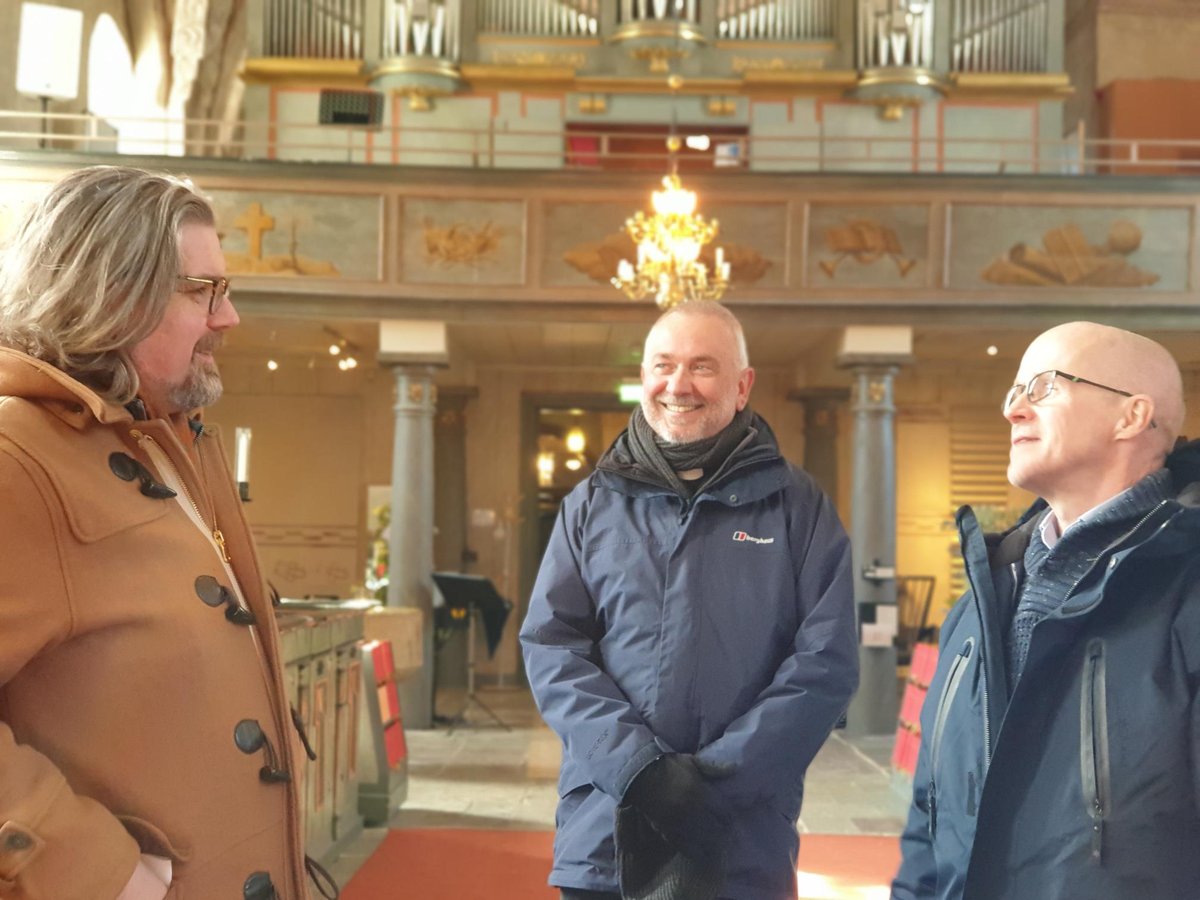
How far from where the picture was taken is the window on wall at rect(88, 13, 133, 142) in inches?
441

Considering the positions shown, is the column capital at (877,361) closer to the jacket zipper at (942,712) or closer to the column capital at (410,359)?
the column capital at (410,359)

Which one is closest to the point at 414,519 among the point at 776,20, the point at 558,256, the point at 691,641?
the point at 558,256

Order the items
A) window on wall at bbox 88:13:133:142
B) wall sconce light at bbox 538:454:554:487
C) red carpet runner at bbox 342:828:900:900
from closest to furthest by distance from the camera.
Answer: red carpet runner at bbox 342:828:900:900, window on wall at bbox 88:13:133:142, wall sconce light at bbox 538:454:554:487

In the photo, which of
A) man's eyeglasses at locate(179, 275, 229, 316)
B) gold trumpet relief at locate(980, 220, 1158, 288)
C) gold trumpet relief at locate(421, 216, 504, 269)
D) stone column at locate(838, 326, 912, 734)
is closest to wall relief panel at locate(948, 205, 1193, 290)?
gold trumpet relief at locate(980, 220, 1158, 288)

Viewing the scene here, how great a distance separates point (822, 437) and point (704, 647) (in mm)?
10698

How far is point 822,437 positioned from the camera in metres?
12.8

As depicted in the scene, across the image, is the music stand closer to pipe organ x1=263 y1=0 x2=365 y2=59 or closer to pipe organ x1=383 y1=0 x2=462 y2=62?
pipe organ x1=383 y1=0 x2=462 y2=62

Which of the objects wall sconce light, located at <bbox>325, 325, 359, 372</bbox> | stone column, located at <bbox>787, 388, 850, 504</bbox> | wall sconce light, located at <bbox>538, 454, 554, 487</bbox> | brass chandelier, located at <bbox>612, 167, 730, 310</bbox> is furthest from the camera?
wall sconce light, located at <bbox>538, 454, 554, 487</bbox>

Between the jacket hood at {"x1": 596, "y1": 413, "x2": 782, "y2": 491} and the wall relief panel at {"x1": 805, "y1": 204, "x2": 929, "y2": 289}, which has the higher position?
the wall relief panel at {"x1": 805, "y1": 204, "x2": 929, "y2": 289}

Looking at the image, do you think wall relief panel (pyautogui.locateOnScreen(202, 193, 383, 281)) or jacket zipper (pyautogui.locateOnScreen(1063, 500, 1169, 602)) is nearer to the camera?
jacket zipper (pyautogui.locateOnScreen(1063, 500, 1169, 602))

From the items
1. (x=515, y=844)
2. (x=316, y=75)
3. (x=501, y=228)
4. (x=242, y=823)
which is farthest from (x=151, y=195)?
(x=316, y=75)

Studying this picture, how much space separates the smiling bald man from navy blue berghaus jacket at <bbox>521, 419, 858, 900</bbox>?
0.96 ft

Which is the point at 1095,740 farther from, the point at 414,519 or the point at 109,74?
the point at 109,74

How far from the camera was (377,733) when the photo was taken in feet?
20.8
